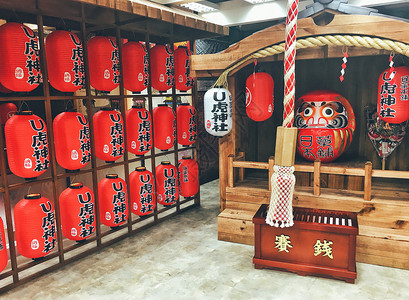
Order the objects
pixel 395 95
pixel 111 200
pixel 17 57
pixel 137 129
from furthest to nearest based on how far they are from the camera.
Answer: pixel 137 129 < pixel 111 200 < pixel 395 95 < pixel 17 57

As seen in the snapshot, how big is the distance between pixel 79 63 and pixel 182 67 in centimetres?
171

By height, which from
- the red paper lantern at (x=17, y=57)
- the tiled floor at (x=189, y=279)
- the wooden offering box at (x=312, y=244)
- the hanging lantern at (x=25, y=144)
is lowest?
the tiled floor at (x=189, y=279)

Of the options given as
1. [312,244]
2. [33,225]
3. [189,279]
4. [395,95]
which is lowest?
[189,279]

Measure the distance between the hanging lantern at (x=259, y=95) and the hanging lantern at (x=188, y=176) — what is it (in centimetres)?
144

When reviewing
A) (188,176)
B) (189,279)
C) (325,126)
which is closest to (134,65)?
(188,176)

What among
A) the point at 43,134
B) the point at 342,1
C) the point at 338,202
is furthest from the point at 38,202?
the point at 342,1

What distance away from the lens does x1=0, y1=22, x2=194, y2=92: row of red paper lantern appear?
3076 millimetres

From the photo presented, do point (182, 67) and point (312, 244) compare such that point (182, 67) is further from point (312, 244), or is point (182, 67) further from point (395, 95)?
point (312, 244)

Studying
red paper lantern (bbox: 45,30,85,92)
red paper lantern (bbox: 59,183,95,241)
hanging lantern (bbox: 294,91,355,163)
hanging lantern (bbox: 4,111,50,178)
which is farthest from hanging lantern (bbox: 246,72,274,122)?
hanging lantern (bbox: 4,111,50,178)

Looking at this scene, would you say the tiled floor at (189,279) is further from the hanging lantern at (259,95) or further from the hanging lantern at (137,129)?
the hanging lantern at (259,95)

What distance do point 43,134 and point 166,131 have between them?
1.71 meters

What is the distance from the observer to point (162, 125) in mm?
4613

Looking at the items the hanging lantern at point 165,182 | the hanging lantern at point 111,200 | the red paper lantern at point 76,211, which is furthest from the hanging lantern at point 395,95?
the red paper lantern at point 76,211

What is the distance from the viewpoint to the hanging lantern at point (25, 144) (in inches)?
123
